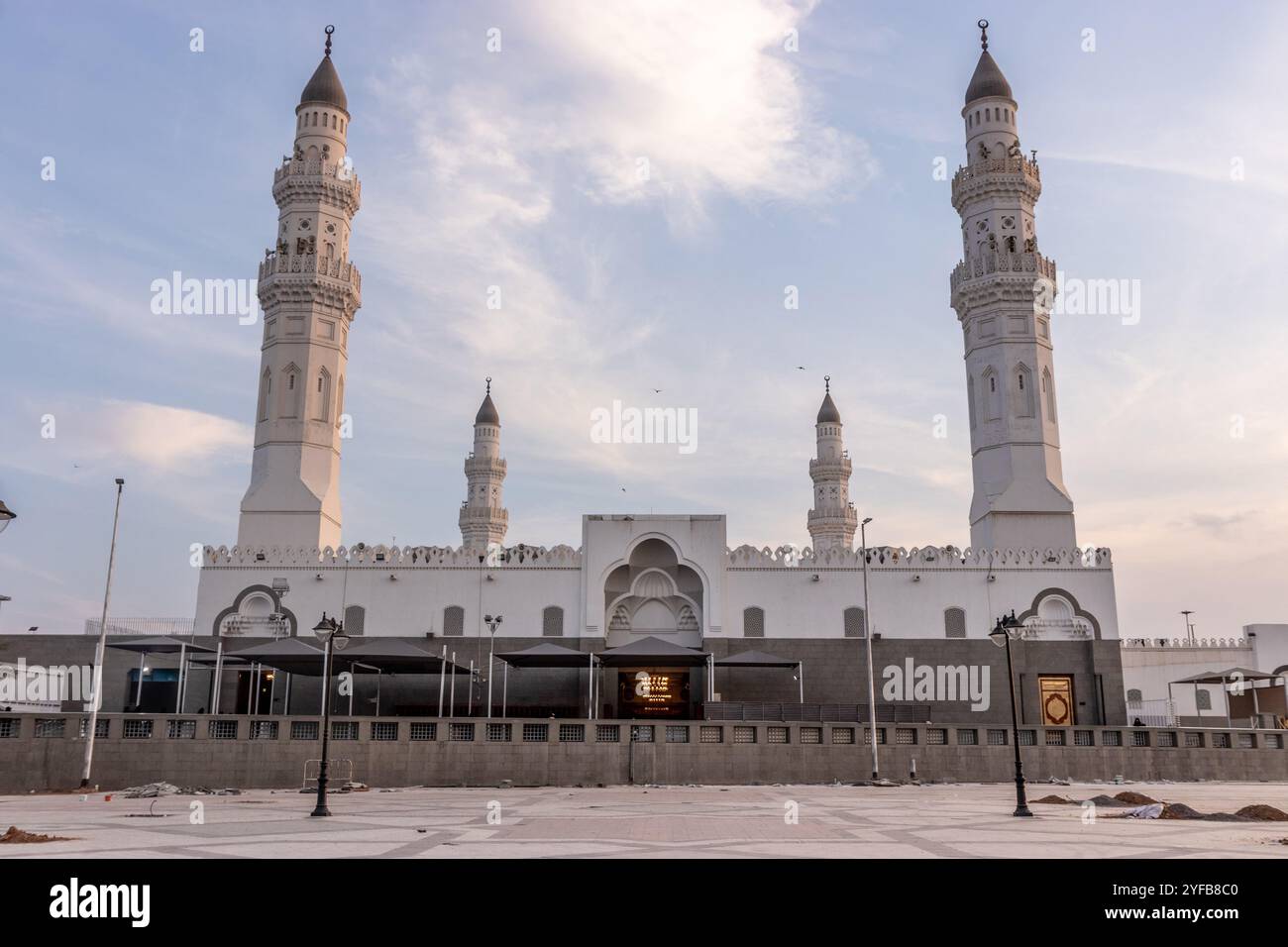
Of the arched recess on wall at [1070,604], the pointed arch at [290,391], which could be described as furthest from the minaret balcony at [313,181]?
the arched recess on wall at [1070,604]

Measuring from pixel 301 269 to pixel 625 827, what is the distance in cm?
4013

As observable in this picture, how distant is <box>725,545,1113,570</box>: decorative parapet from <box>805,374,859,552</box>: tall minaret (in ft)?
120

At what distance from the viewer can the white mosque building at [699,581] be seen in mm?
46094

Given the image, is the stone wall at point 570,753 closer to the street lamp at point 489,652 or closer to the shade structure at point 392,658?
the shade structure at point 392,658

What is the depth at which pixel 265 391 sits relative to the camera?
50.7 metres

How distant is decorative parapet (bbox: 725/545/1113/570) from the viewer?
4759cm

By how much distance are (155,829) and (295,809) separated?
5.22 metres

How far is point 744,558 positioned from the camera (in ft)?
157

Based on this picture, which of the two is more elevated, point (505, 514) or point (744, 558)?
point (505, 514)

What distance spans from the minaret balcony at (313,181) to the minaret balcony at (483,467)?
111 feet

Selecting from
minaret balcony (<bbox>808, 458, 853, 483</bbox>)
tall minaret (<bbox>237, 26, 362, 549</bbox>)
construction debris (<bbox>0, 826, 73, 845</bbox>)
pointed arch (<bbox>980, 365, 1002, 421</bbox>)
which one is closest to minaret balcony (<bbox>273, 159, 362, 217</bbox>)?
tall minaret (<bbox>237, 26, 362, 549</bbox>)

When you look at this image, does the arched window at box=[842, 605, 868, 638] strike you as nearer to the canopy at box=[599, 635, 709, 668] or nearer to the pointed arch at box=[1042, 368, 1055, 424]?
the canopy at box=[599, 635, 709, 668]
